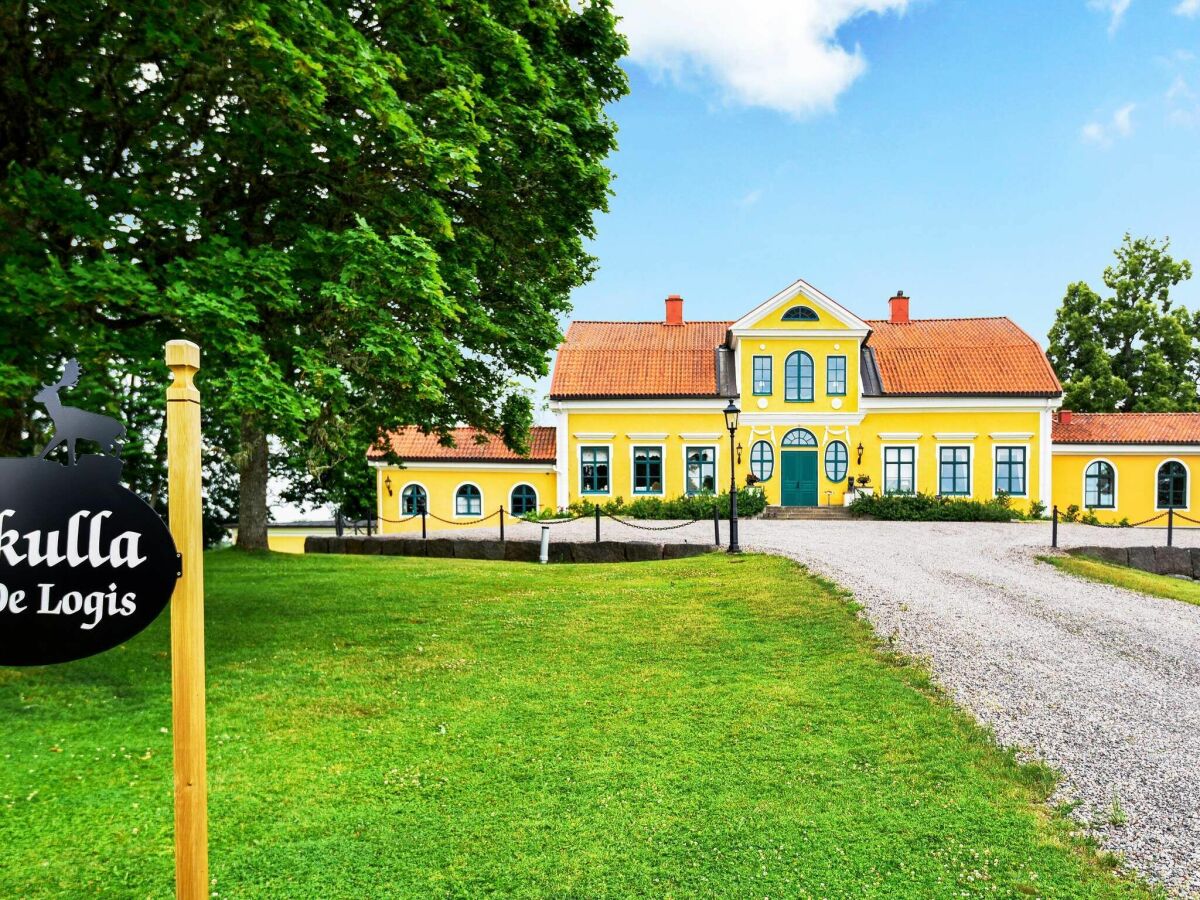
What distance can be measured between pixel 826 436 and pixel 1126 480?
11.1m

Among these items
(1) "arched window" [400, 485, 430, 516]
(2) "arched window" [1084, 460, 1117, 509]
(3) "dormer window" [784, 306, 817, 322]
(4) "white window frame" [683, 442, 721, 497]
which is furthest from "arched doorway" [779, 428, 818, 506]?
(1) "arched window" [400, 485, 430, 516]

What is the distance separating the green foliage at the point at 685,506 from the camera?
2597 centimetres

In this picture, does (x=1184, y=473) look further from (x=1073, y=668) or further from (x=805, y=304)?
(x=1073, y=668)

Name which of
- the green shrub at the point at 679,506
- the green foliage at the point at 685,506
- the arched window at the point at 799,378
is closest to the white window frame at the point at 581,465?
the green shrub at the point at 679,506

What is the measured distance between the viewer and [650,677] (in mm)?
7406

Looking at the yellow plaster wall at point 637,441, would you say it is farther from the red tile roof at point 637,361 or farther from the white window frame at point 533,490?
the white window frame at point 533,490

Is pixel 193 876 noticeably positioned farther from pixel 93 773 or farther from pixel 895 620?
pixel 895 620

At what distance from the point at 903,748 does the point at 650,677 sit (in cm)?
252

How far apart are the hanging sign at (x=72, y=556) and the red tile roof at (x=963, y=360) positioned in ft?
91.8

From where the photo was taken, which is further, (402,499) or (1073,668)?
(402,499)

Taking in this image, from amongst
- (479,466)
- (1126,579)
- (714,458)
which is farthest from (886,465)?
(479,466)

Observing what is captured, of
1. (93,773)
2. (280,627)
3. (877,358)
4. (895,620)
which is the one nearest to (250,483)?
(280,627)

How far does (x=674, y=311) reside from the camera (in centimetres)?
3241

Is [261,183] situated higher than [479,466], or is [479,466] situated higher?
[261,183]
